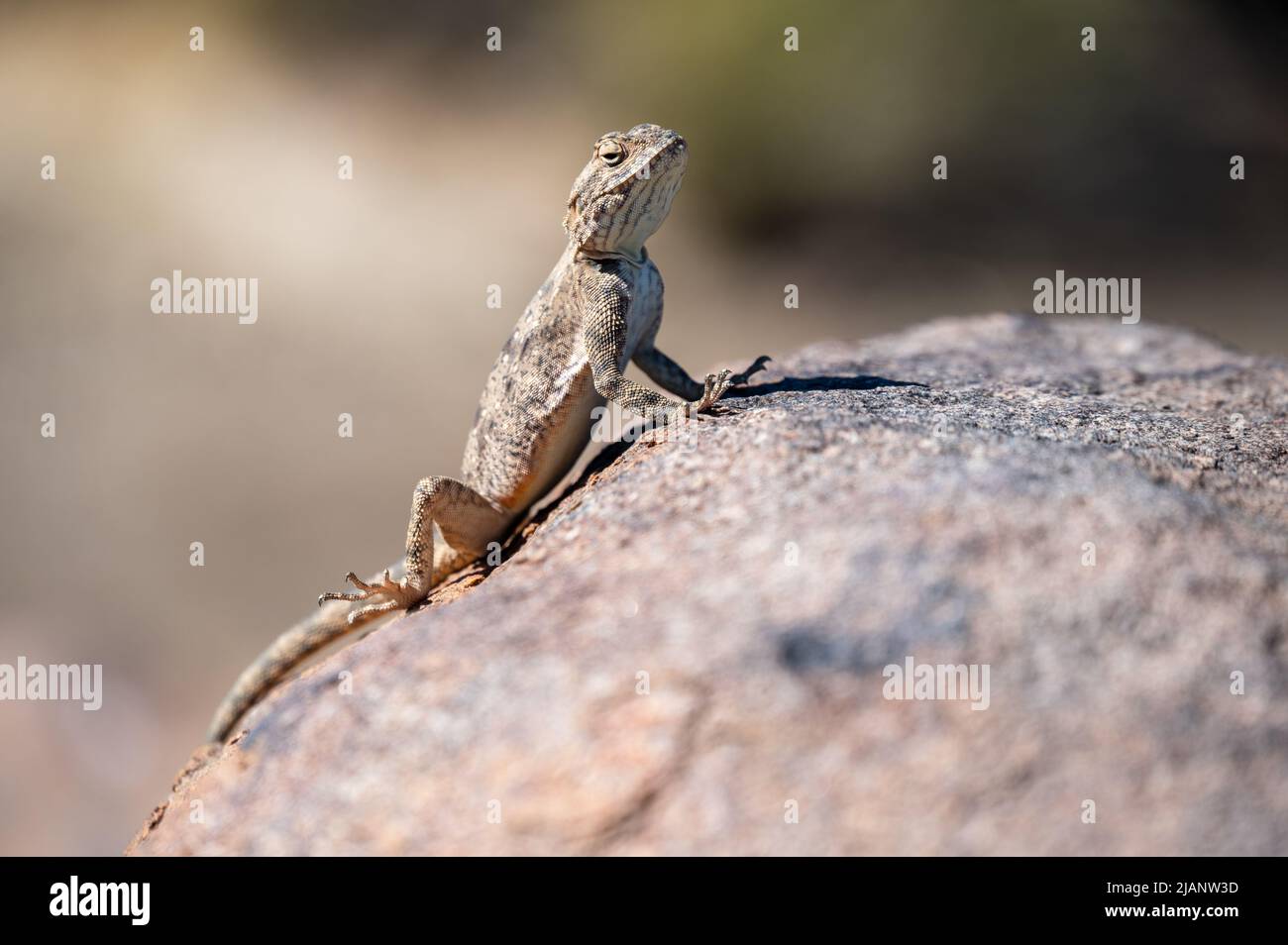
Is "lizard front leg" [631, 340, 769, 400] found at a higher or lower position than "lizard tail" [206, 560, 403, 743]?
higher

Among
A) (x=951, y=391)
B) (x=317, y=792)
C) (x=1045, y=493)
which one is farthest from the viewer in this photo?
(x=951, y=391)

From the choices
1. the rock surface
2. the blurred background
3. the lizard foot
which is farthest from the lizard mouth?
the blurred background

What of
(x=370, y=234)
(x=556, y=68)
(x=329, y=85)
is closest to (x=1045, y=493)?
(x=370, y=234)

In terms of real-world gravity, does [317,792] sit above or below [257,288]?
below

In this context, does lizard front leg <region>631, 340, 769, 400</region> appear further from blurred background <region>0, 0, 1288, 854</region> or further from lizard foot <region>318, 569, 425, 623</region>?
blurred background <region>0, 0, 1288, 854</region>

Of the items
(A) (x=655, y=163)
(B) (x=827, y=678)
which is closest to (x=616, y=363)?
(A) (x=655, y=163)

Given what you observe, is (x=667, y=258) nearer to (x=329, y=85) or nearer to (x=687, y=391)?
(x=329, y=85)

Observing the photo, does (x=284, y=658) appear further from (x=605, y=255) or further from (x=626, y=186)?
(x=626, y=186)

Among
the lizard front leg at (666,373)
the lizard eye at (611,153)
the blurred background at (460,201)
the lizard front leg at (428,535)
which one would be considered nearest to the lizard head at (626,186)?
the lizard eye at (611,153)
